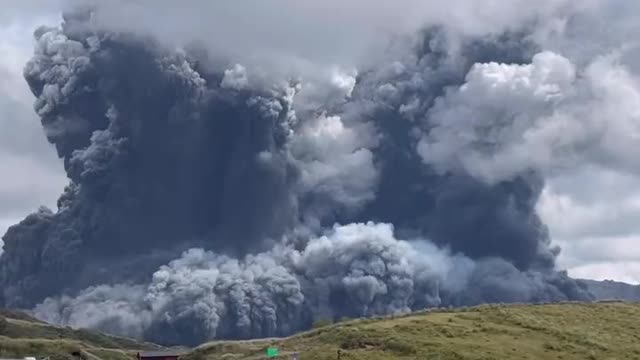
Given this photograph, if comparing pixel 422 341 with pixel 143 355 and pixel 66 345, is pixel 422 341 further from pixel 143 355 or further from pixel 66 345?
pixel 143 355

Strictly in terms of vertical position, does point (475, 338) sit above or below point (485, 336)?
below

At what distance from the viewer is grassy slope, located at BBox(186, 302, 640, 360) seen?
3866 inches

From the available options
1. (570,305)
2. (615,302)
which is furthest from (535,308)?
(615,302)

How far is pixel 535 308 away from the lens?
121 meters

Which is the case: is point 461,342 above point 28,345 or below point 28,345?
below

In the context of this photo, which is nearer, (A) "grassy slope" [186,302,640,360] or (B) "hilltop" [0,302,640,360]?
(A) "grassy slope" [186,302,640,360]

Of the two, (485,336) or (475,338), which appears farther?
(485,336)

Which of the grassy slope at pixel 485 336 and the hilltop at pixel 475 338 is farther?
the hilltop at pixel 475 338

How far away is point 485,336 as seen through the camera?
104875 mm

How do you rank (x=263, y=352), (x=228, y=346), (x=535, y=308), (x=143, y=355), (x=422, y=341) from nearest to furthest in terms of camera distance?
(x=422, y=341) < (x=263, y=352) < (x=535, y=308) < (x=228, y=346) < (x=143, y=355)

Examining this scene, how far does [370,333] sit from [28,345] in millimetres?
46049

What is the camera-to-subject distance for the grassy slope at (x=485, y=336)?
98.2 meters

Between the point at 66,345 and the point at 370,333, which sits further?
the point at 66,345

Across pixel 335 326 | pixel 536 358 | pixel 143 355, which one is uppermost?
pixel 143 355
